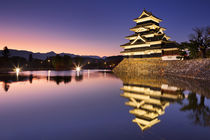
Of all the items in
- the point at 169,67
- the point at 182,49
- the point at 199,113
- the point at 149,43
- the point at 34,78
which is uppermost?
the point at 149,43

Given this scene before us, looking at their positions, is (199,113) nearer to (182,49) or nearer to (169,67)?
(169,67)

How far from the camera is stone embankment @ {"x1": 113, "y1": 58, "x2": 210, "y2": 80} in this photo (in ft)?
72.9

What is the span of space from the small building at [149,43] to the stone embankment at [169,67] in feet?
6.45

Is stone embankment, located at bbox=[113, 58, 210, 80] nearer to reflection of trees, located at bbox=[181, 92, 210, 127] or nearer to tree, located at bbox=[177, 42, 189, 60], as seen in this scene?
tree, located at bbox=[177, 42, 189, 60]

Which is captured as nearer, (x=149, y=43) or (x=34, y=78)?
(x=34, y=78)

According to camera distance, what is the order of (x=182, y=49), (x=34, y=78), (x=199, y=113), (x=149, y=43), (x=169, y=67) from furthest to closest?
(x=149, y=43) → (x=169, y=67) → (x=182, y=49) → (x=34, y=78) → (x=199, y=113)

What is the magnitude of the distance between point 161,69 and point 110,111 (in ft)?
98.4

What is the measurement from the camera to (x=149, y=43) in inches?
1503

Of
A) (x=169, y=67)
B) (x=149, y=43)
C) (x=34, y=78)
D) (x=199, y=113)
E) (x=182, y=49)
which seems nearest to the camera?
(x=199, y=113)

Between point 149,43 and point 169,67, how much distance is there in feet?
33.0

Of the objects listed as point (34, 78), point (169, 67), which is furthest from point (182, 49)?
point (34, 78)

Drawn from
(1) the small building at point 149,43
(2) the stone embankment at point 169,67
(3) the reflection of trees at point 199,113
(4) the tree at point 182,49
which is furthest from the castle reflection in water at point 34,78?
(4) the tree at point 182,49

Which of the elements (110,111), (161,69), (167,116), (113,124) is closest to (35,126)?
(113,124)

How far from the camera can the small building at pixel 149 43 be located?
114ft
